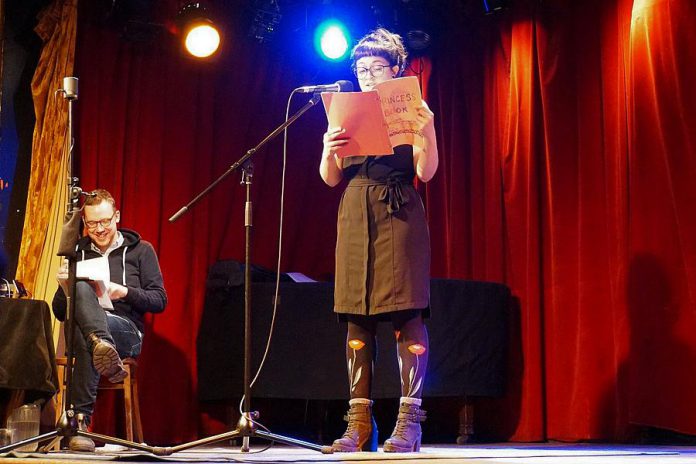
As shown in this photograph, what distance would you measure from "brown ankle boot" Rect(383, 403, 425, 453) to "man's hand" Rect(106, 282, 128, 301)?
5.62 feet

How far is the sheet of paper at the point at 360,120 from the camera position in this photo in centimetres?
289

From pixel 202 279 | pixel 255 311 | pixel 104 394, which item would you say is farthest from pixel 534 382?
pixel 104 394

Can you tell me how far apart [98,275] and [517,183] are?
8.20 ft

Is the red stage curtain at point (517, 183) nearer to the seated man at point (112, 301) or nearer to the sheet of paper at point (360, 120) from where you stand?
the seated man at point (112, 301)

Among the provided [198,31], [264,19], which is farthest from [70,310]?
[264,19]

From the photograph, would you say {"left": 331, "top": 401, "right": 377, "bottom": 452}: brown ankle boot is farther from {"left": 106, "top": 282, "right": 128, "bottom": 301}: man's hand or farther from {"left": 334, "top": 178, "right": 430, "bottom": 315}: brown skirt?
{"left": 106, "top": 282, "right": 128, "bottom": 301}: man's hand

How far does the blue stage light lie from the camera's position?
529 cm

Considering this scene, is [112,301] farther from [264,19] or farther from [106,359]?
[264,19]

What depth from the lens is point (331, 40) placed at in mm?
5305

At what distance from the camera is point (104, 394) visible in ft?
16.6

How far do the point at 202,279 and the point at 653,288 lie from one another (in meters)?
2.66

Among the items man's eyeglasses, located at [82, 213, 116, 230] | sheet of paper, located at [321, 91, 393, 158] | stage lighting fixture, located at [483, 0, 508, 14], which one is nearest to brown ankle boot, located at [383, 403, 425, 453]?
sheet of paper, located at [321, 91, 393, 158]

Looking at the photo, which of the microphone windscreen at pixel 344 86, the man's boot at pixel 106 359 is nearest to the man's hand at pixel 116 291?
the man's boot at pixel 106 359

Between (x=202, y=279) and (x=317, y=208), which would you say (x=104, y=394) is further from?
(x=317, y=208)
